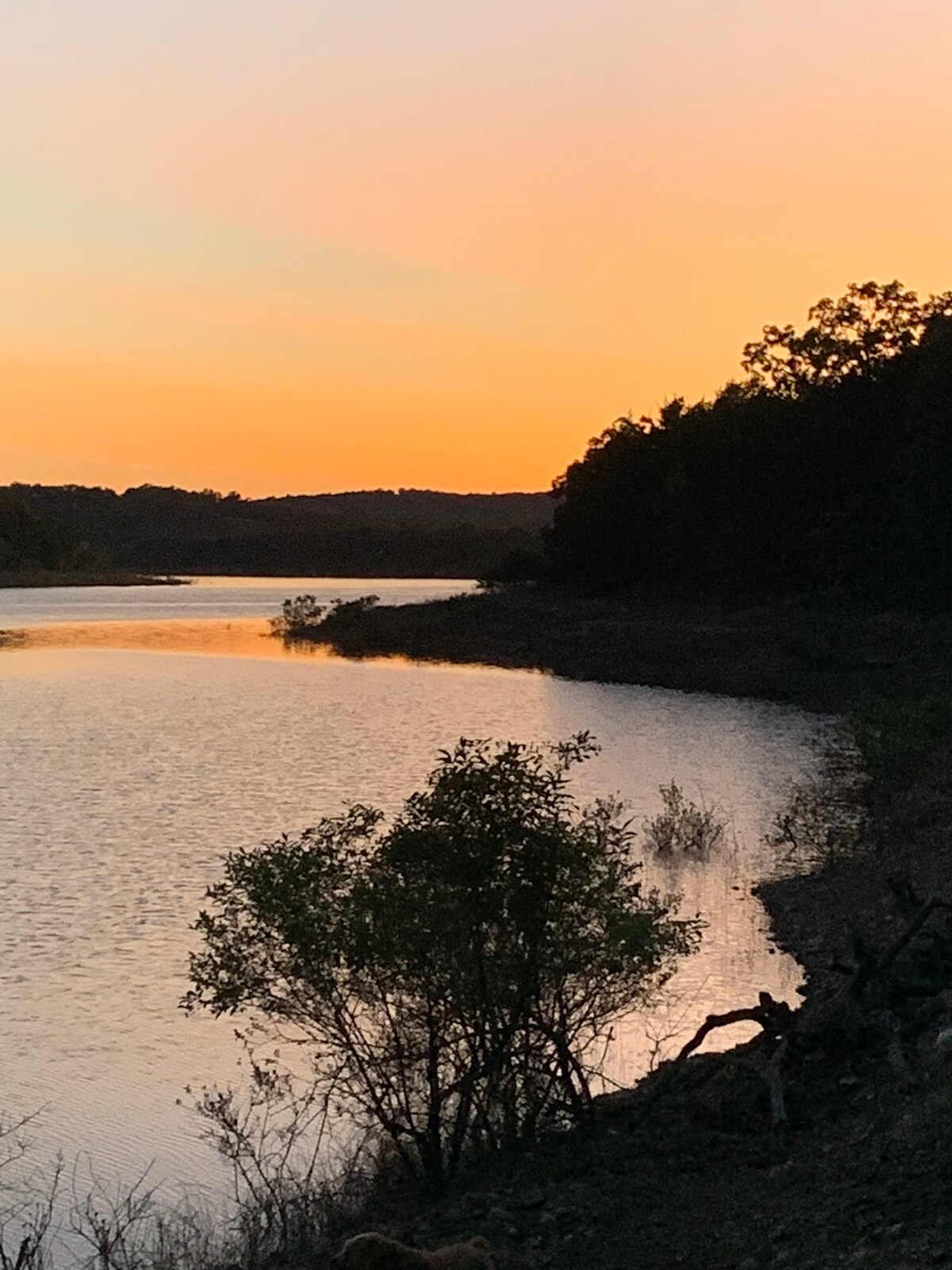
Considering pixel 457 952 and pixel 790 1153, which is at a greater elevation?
pixel 457 952

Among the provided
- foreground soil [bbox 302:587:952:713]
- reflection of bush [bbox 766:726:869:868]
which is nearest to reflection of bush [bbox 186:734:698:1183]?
reflection of bush [bbox 766:726:869:868]

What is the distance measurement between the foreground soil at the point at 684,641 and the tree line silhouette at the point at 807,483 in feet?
6.01

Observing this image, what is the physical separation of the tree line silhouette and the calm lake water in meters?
12.1

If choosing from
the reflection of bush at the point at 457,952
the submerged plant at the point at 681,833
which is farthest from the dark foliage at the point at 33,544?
the reflection of bush at the point at 457,952

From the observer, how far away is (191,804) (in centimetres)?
2366

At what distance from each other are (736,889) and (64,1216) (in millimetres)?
10068

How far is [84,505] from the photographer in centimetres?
18912

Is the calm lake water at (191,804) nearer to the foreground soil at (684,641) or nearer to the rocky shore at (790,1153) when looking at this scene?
the rocky shore at (790,1153)

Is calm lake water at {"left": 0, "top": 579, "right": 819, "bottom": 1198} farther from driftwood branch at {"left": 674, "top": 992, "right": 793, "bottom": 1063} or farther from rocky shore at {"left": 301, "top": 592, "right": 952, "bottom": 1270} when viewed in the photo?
rocky shore at {"left": 301, "top": 592, "right": 952, "bottom": 1270}

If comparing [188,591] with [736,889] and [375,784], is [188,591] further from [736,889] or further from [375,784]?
[736,889]

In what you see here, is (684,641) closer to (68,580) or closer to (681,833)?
(681,833)

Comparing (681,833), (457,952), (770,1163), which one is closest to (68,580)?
(681,833)

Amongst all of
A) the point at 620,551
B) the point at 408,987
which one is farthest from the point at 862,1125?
the point at 620,551

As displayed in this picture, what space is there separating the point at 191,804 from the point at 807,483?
3829 cm
